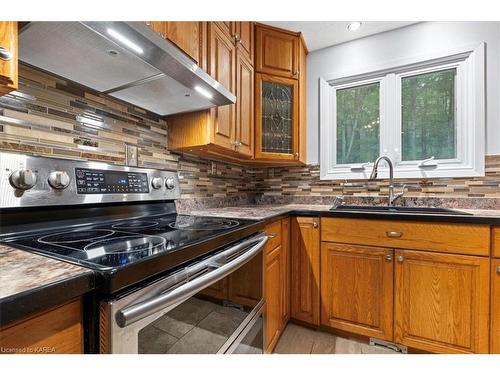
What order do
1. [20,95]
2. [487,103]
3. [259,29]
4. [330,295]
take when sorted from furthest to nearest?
[259,29]
[487,103]
[330,295]
[20,95]

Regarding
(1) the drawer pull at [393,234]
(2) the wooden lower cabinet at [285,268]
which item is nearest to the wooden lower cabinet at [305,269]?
(2) the wooden lower cabinet at [285,268]

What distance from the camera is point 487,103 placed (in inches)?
66.6

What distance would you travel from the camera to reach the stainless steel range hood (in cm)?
70

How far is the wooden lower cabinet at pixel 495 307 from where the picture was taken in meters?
1.18

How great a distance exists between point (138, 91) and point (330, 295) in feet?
5.28

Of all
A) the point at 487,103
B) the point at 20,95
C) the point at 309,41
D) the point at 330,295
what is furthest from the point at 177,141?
the point at 487,103

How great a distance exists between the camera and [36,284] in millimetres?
379

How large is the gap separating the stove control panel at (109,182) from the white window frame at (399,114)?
5.13 feet

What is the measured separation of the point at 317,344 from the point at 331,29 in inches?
91.4

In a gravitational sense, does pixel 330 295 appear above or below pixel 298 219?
below

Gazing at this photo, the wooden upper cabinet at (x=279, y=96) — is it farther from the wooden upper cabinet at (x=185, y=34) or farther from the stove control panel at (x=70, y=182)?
the stove control panel at (x=70, y=182)

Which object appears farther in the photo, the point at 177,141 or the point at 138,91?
the point at 177,141

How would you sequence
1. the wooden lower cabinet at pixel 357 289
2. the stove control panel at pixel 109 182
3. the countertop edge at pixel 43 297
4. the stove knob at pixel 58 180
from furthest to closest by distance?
the wooden lower cabinet at pixel 357 289
the stove control panel at pixel 109 182
the stove knob at pixel 58 180
the countertop edge at pixel 43 297
